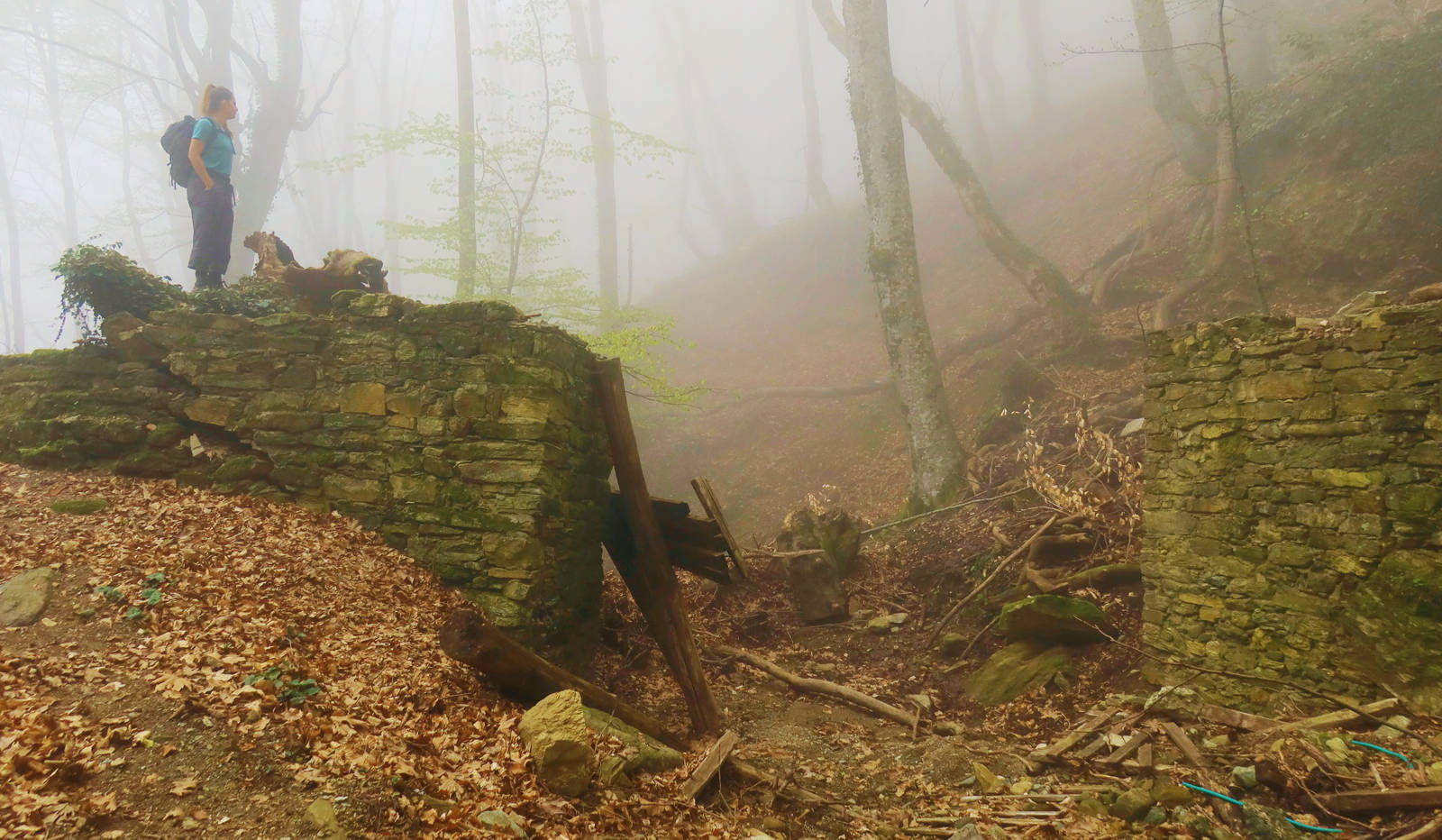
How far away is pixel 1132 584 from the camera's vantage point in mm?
6461

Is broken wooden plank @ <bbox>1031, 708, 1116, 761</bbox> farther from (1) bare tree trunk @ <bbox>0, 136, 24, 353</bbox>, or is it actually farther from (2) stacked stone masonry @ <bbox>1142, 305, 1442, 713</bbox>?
(1) bare tree trunk @ <bbox>0, 136, 24, 353</bbox>

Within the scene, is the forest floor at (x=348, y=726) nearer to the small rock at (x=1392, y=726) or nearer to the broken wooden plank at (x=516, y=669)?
the small rock at (x=1392, y=726)

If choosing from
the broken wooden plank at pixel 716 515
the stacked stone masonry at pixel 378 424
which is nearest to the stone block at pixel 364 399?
the stacked stone masonry at pixel 378 424

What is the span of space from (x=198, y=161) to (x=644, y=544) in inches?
239

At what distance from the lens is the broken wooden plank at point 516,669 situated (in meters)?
4.20

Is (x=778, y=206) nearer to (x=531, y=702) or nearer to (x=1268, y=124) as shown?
(x=1268, y=124)

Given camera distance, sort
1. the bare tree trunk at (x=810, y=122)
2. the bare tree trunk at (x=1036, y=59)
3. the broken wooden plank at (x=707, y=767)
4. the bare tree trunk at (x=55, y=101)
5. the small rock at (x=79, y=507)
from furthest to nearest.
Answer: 1. the bare tree trunk at (x=810, y=122)
2. the bare tree trunk at (x=55, y=101)
3. the bare tree trunk at (x=1036, y=59)
4. the small rock at (x=79, y=507)
5. the broken wooden plank at (x=707, y=767)

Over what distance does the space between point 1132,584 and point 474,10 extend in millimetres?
41536

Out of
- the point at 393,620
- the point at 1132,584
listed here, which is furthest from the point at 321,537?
the point at 1132,584

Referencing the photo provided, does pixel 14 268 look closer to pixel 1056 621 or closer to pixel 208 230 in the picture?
pixel 208 230

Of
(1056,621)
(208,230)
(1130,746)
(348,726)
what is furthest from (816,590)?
(208,230)

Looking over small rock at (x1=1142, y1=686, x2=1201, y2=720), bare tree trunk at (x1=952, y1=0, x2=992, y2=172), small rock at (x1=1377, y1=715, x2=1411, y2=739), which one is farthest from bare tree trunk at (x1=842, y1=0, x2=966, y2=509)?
bare tree trunk at (x1=952, y1=0, x2=992, y2=172)

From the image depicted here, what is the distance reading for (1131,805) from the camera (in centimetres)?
394

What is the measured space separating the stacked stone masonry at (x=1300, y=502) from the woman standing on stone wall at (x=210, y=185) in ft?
30.0
